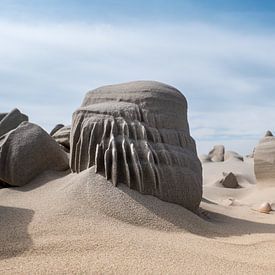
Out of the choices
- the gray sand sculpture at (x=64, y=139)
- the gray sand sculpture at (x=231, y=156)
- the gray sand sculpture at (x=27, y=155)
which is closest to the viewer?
the gray sand sculpture at (x=27, y=155)

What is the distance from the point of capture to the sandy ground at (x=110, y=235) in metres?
2.90

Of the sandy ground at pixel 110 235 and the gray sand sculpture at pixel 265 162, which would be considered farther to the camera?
the gray sand sculpture at pixel 265 162

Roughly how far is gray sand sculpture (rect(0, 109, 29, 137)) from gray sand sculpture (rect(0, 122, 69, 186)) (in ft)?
5.02

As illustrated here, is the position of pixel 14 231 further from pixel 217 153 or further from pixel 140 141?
pixel 217 153

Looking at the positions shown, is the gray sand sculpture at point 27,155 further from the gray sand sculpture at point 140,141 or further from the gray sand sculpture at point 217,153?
the gray sand sculpture at point 217,153

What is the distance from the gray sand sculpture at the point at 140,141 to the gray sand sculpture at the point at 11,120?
2169 mm

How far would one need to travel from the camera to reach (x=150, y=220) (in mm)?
4223

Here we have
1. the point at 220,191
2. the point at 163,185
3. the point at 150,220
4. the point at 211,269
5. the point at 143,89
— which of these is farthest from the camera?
the point at 220,191

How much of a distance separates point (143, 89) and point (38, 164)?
1746mm

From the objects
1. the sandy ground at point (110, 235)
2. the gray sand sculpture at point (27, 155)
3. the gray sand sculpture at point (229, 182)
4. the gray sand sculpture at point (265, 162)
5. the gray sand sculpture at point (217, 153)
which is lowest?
the gray sand sculpture at point (217, 153)

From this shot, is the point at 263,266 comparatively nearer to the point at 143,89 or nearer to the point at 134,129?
the point at 134,129

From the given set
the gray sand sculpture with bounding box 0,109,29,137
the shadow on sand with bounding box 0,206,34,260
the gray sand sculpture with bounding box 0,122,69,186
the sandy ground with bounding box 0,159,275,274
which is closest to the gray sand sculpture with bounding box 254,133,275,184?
the sandy ground with bounding box 0,159,275,274

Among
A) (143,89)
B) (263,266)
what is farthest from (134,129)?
(263,266)

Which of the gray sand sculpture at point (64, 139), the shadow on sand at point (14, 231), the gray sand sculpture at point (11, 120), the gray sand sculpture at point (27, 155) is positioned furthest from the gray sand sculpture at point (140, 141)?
the gray sand sculpture at point (11, 120)
